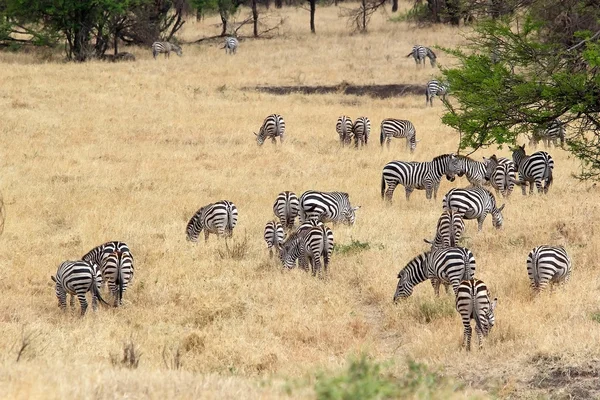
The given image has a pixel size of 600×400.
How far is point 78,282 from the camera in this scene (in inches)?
519

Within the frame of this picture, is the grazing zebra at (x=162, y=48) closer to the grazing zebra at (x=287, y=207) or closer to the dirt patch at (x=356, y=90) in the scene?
the dirt patch at (x=356, y=90)

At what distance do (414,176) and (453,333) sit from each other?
10.1m

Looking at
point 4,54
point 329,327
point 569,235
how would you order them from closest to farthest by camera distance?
point 329,327, point 569,235, point 4,54

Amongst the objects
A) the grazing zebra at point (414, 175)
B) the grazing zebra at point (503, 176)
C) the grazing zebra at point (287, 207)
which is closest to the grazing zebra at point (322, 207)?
the grazing zebra at point (287, 207)

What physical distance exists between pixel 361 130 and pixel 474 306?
57.5 ft

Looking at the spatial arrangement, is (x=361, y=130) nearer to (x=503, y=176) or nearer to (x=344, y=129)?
(x=344, y=129)

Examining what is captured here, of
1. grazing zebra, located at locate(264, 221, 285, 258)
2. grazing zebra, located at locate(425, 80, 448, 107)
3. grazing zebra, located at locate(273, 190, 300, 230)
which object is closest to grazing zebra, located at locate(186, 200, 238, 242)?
grazing zebra, located at locate(273, 190, 300, 230)

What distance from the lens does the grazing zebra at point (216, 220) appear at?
57.3 ft

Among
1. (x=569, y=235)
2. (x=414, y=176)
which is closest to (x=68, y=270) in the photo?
(x=569, y=235)

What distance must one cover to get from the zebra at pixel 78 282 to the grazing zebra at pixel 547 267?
654 cm

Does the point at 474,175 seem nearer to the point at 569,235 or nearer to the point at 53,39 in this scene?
the point at 569,235

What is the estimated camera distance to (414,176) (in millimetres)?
21594

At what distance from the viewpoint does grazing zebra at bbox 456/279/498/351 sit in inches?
444

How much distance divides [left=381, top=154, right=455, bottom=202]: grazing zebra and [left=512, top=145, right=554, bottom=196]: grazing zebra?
71.9 inches
